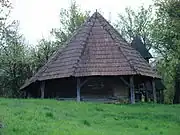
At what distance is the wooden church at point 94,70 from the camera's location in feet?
84.6

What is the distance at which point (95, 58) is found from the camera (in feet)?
88.2

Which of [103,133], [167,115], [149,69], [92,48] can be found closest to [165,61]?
[149,69]

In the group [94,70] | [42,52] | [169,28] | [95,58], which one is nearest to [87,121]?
[94,70]

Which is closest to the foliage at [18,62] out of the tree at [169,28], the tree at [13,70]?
the tree at [13,70]

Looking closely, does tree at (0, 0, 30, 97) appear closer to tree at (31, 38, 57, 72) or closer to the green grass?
tree at (31, 38, 57, 72)

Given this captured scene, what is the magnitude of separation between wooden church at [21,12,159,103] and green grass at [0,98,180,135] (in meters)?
5.04

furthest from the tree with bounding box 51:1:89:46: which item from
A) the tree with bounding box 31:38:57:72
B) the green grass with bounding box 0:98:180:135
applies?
the green grass with bounding box 0:98:180:135

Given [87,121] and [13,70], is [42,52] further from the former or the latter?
[87,121]

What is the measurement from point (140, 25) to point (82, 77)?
2725cm

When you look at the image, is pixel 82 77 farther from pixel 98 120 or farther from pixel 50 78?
pixel 98 120

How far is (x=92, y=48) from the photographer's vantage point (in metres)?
27.9

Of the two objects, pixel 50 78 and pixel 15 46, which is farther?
pixel 15 46

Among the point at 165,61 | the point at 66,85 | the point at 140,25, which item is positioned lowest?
the point at 66,85

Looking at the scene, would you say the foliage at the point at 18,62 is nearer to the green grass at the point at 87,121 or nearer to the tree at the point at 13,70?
the tree at the point at 13,70
